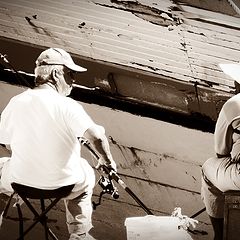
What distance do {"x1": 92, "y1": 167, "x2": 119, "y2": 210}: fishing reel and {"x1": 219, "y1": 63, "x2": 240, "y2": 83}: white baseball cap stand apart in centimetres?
84

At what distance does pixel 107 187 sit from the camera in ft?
10.8

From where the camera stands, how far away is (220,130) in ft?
10.4

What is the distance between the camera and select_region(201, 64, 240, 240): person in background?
314 cm

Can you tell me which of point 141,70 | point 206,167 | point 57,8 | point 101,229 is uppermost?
point 57,8

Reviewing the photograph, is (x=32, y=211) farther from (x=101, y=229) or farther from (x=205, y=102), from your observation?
(x=205, y=102)

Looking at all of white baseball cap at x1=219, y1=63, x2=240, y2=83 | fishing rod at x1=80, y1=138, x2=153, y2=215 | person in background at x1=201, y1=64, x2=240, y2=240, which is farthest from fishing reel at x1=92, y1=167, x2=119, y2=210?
white baseball cap at x1=219, y1=63, x2=240, y2=83

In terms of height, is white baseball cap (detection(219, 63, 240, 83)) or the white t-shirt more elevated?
white baseball cap (detection(219, 63, 240, 83))

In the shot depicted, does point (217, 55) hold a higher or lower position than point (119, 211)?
higher

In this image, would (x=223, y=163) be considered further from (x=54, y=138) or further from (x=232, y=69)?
(x=54, y=138)

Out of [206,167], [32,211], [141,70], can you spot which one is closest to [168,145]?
[206,167]

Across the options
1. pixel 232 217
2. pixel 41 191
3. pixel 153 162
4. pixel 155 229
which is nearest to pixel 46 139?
pixel 41 191

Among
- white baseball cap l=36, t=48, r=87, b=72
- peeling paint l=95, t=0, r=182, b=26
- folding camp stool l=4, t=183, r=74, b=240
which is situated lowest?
folding camp stool l=4, t=183, r=74, b=240

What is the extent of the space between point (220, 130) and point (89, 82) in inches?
30.4

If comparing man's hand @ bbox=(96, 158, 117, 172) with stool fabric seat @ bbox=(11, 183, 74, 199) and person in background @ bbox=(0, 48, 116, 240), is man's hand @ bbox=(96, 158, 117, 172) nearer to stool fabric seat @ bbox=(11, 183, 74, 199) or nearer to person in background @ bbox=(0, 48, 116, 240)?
person in background @ bbox=(0, 48, 116, 240)
